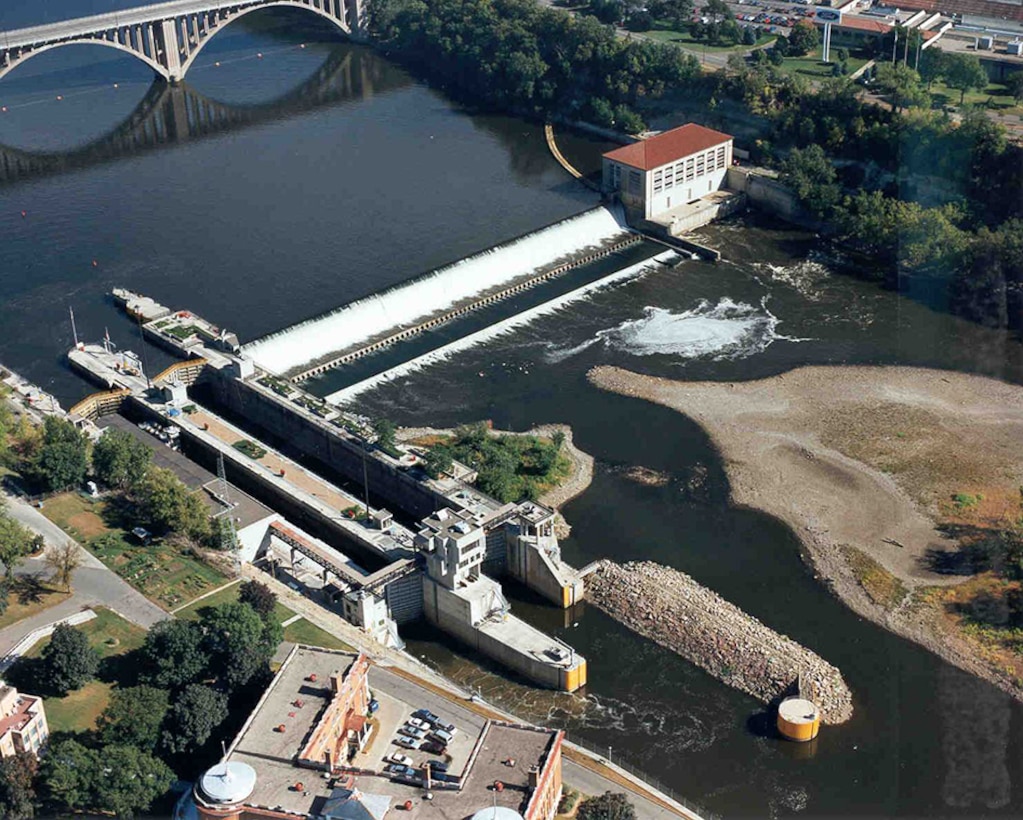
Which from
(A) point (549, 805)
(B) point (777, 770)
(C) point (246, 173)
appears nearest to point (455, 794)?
(A) point (549, 805)

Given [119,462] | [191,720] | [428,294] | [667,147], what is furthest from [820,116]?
[191,720]

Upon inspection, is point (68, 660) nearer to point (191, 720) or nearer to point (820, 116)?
point (191, 720)

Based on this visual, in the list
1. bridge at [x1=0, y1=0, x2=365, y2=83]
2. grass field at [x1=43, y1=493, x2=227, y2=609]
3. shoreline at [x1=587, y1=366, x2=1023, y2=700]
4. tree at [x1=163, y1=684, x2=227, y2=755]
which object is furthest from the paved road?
bridge at [x1=0, y1=0, x2=365, y2=83]

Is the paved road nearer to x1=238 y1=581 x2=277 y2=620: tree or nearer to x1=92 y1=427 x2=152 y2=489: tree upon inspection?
x1=238 y1=581 x2=277 y2=620: tree

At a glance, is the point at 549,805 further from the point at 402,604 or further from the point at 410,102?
the point at 410,102

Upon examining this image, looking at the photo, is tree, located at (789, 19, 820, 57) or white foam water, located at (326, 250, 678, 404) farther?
tree, located at (789, 19, 820, 57)

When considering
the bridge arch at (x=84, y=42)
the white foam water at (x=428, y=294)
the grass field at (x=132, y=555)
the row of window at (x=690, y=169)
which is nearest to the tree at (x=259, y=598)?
the grass field at (x=132, y=555)
